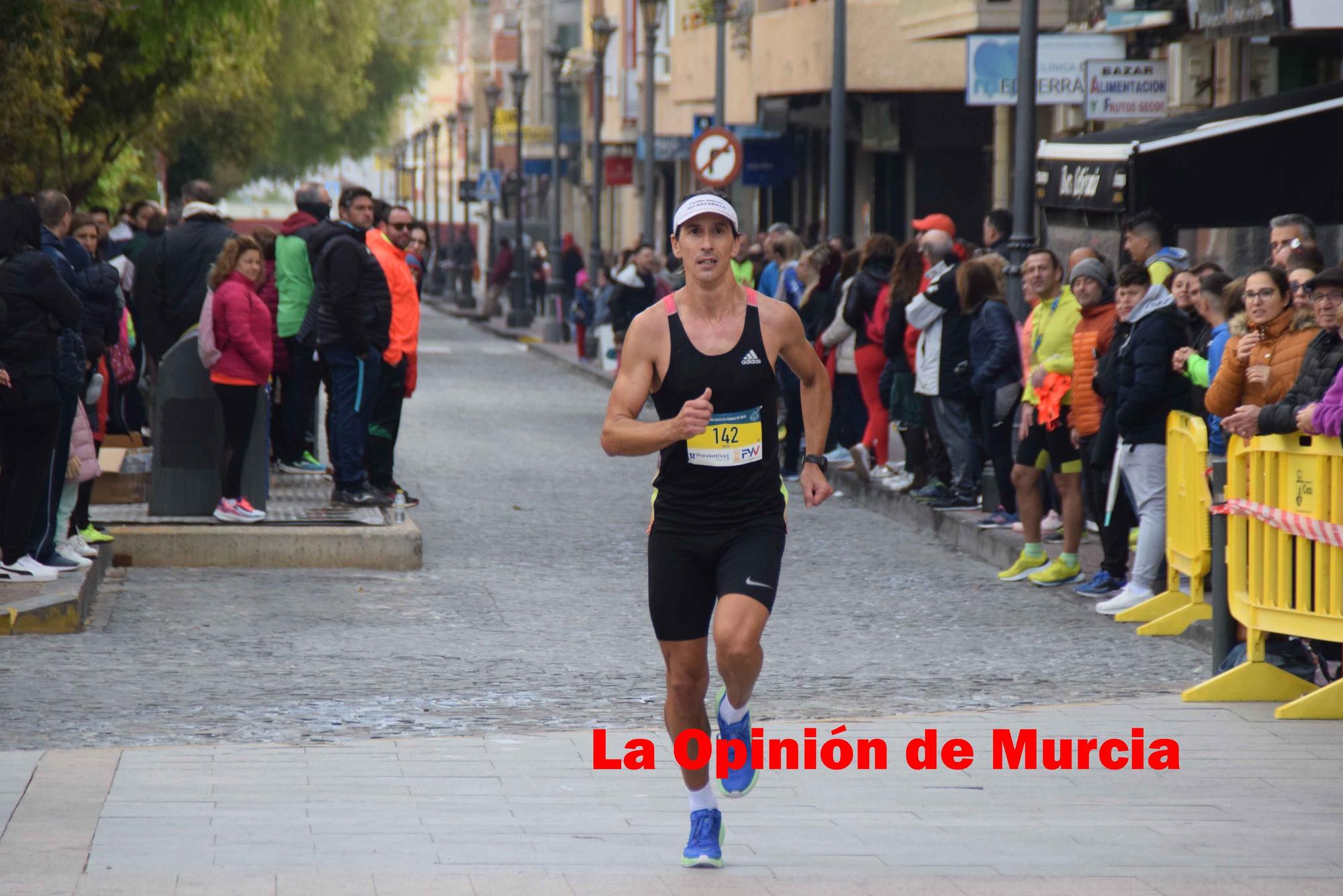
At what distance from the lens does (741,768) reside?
6.38 meters

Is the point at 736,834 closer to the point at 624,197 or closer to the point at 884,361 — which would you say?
the point at 884,361

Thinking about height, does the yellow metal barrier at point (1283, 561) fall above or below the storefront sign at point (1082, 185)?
below

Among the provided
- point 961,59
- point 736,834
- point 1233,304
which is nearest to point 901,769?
point 736,834

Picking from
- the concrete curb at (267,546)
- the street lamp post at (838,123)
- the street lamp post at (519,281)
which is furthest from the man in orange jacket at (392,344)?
the street lamp post at (519,281)

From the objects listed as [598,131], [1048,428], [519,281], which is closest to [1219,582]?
[1048,428]

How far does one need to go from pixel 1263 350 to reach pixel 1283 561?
1387mm

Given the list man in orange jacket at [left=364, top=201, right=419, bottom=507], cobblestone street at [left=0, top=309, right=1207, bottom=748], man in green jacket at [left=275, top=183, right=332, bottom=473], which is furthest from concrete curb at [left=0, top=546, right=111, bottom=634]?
man in green jacket at [left=275, top=183, right=332, bottom=473]

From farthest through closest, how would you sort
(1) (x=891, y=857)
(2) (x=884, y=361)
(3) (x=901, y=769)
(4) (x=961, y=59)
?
(4) (x=961, y=59) → (2) (x=884, y=361) → (3) (x=901, y=769) → (1) (x=891, y=857)

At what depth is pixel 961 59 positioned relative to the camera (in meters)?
26.9

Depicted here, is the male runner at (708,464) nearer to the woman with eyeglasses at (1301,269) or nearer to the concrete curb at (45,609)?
the woman with eyeglasses at (1301,269)

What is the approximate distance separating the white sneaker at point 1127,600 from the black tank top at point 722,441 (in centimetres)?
516

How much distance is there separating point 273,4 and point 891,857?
1321 centimetres

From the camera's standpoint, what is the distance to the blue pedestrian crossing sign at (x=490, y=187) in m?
53.2

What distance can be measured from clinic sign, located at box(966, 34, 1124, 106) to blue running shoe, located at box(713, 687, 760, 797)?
11039mm
